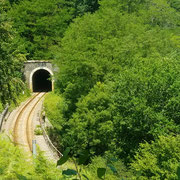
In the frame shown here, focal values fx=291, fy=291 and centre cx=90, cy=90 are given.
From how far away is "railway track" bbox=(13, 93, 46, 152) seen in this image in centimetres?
2028

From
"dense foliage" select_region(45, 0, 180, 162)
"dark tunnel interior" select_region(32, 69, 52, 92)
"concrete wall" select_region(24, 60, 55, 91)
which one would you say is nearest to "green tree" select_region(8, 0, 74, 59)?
"concrete wall" select_region(24, 60, 55, 91)

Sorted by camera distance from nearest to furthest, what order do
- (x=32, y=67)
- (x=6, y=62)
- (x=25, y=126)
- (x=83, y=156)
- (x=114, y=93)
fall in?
(x=83, y=156) → (x=6, y=62) → (x=114, y=93) → (x=25, y=126) → (x=32, y=67)

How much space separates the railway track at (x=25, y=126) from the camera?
20281 mm

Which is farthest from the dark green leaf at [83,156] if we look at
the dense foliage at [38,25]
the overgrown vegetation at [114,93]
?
the dense foliage at [38,25]

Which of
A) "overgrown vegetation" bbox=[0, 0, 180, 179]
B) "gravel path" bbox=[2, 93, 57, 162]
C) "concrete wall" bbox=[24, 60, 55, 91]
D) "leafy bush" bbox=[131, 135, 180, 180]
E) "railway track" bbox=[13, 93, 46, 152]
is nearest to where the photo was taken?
"leafy bush" bbox=[131, 135, 180, 180]

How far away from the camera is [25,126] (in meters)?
23.9

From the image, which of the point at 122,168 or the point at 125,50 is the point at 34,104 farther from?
the point at 122,168

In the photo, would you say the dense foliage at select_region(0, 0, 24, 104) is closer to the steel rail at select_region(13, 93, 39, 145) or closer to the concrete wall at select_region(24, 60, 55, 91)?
the steel rail at select_region(13, 93, 39, 145)

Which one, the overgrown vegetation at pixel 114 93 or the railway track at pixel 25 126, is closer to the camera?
the overgrown vegetation at pixel 114 93

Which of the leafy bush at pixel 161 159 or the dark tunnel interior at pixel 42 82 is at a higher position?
the dark tunnel interior at pixel 42 82

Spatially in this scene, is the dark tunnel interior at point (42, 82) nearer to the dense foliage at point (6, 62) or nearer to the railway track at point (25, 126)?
the railway track at point (25, 126)

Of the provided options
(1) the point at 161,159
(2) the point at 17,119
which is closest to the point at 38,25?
(2) the point at 17,119

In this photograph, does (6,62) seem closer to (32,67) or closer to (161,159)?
(161,159)

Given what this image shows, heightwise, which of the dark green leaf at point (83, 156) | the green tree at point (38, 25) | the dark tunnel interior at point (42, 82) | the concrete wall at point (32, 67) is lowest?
the dark tunnel interior at point (42, 82)
